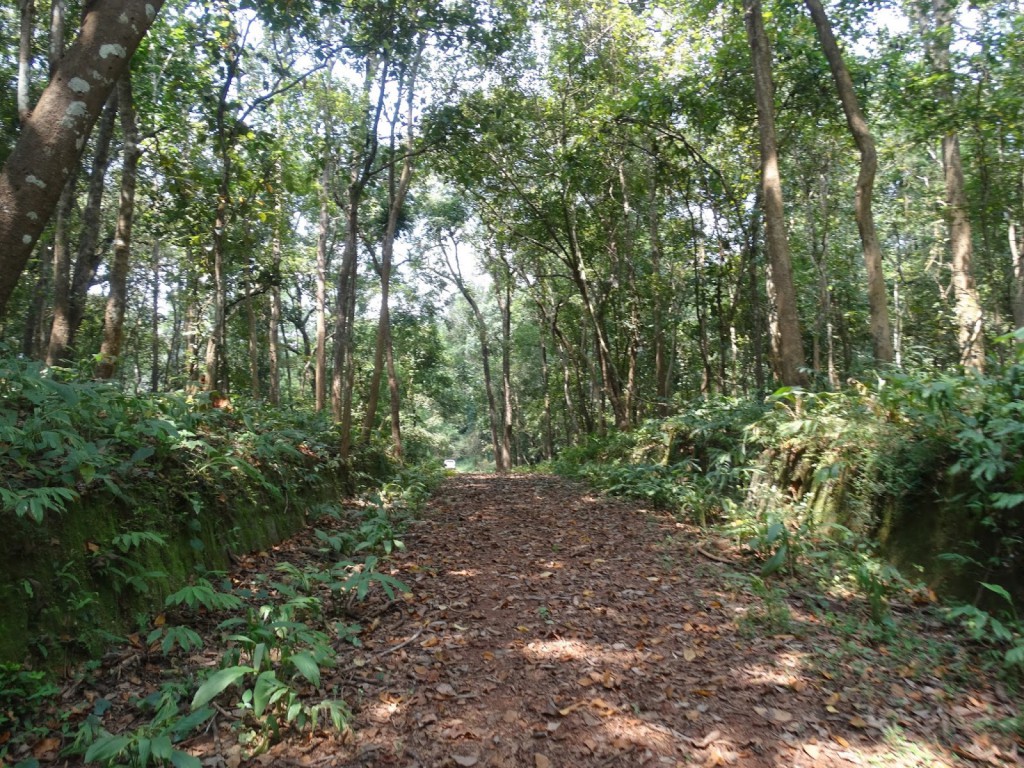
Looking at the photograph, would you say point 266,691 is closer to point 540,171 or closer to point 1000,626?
point 1000,626

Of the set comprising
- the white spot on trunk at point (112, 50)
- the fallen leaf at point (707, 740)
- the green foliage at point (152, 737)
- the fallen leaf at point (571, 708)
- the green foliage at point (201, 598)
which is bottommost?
the fallen leaf at point (571, 708)

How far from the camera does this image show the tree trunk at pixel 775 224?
948 cm

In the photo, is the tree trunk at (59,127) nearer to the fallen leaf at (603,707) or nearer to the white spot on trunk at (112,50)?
the white spot on trunk at (112,50)

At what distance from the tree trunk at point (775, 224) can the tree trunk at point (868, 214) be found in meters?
0.98

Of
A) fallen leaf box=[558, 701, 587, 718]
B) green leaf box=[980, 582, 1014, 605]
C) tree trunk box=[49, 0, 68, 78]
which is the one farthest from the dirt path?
tree trunk box=[49, 0, 68, 78]

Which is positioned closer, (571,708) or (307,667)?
(307,667)

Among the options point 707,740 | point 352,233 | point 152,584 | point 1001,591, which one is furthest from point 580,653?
point 352,233

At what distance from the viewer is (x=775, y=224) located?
9641mm

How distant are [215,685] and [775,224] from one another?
31.4ft

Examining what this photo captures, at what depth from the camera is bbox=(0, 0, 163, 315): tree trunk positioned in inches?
142

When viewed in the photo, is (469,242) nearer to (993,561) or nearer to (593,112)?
(593,112)

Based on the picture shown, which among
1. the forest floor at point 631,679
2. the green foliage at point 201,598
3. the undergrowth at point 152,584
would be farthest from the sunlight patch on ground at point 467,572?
the green foliage at point 201,598

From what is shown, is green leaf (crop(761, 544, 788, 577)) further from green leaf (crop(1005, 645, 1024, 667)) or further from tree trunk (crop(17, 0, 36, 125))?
tree trunk (crop(17, 0, 36, 125))

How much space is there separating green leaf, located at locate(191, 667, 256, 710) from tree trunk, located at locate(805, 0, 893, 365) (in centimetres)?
864
